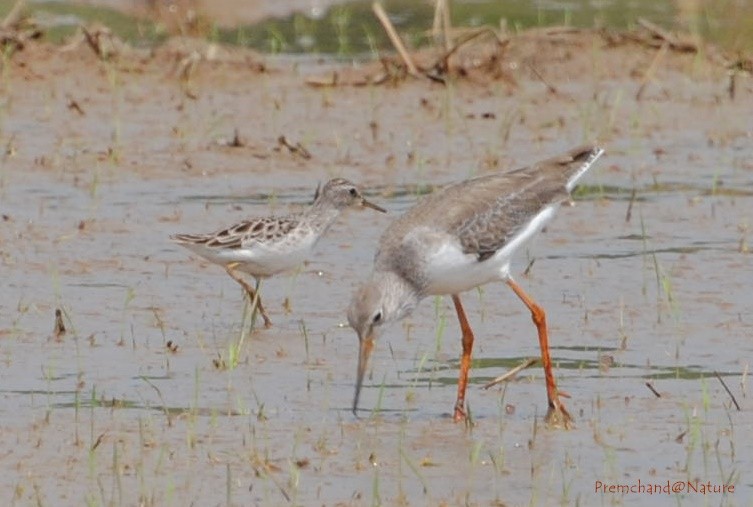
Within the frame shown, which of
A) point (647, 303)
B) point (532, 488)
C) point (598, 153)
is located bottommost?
point (532, 488)

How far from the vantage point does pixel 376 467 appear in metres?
7.32

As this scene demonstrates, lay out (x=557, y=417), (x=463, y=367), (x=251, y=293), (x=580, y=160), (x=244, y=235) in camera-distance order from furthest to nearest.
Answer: (x=244, y=235)
(x=251, y=293)
(x=580, y=160)
(x=463, y=367)
(x=557, y=417)

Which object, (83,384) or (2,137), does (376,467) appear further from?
(2,137)

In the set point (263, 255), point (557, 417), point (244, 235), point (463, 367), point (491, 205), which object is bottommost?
point (557, 417)

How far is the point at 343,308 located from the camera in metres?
10.2

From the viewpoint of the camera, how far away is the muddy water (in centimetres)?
733

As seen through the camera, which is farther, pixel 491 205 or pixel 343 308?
pixel 343 308

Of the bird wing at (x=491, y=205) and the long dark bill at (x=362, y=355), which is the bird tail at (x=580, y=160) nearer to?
the bird wing at (x=491, y=205)

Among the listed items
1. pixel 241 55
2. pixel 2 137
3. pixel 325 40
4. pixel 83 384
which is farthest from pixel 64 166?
pixel 325 40

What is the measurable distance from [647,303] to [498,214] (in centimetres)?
204

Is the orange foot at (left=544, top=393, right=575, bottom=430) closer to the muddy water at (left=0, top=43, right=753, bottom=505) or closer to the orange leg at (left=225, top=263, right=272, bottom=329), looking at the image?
the muddy water at (left=0, top=43, right=753, bottom=505)

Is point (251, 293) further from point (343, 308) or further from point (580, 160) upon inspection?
point (580, 160)

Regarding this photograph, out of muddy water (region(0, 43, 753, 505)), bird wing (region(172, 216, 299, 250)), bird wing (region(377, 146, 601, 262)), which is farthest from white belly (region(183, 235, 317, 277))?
bird wing (region(377, 146, 601, 262))

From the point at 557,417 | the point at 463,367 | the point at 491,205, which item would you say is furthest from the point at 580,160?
the point at 557,417
